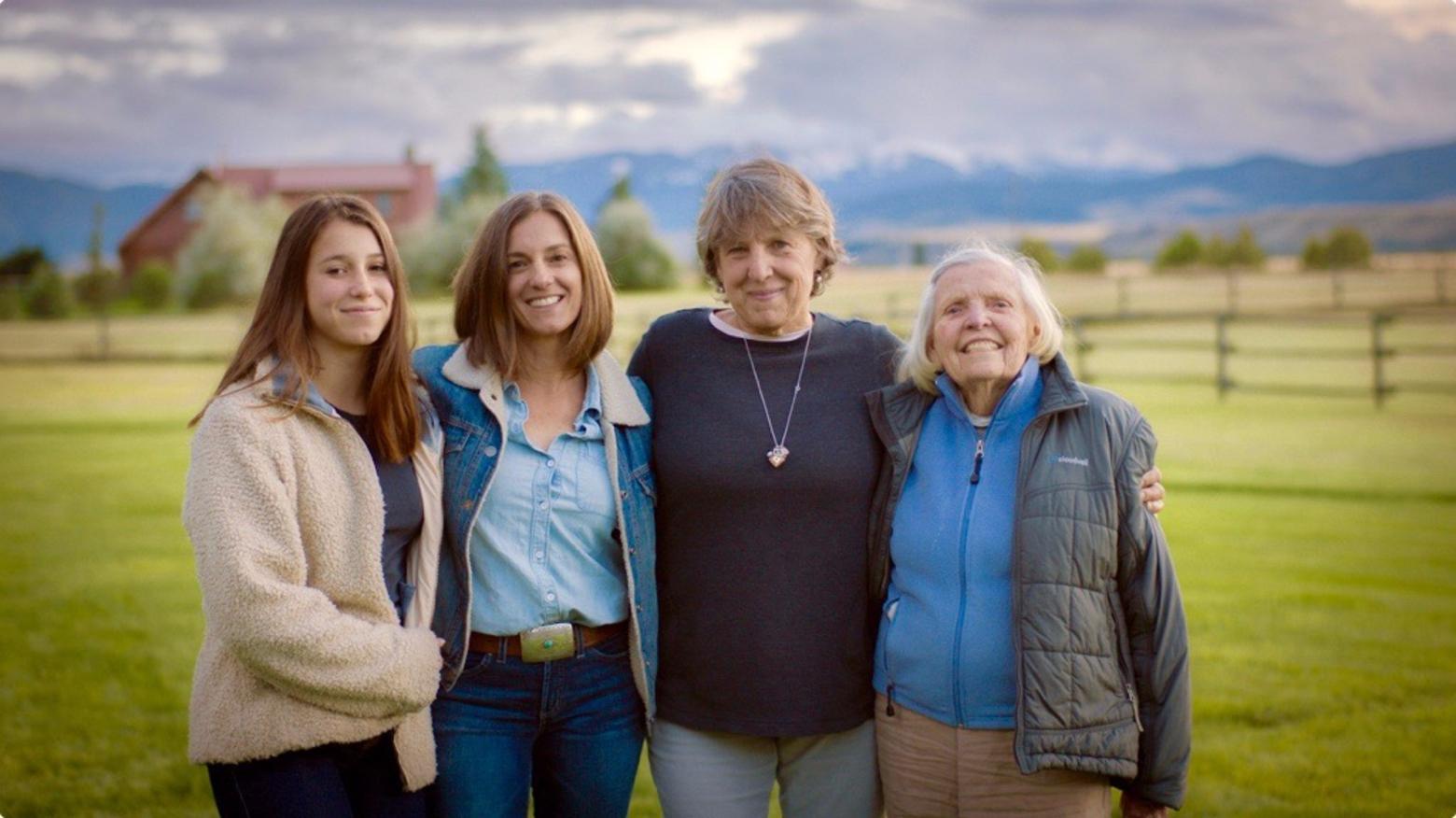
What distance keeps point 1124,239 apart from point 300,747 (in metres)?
46.8

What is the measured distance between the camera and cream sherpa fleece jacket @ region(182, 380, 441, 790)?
2174 mm

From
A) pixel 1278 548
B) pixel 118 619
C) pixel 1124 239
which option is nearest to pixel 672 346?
pixel 118 619

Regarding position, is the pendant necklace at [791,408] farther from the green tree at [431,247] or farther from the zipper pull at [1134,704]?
the green tree at [431,247]

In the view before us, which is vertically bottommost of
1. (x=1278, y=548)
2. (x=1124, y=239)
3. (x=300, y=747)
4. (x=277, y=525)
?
(x=1278, y=548)

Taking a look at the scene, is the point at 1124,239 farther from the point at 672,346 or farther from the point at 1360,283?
the point at 672,346

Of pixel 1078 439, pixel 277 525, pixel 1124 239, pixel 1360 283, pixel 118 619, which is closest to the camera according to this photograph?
pixel 277 525

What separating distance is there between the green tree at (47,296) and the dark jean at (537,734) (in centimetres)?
2960

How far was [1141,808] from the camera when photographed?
2637mm

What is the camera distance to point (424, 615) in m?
2.51

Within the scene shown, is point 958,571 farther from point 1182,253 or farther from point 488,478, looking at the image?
point 1182,253

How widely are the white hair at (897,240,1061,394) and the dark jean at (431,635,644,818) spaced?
94 cm

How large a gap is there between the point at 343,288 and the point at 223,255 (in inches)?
1357

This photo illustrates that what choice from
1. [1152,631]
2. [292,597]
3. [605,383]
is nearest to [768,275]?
[605,383]

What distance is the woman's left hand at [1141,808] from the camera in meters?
2.62
